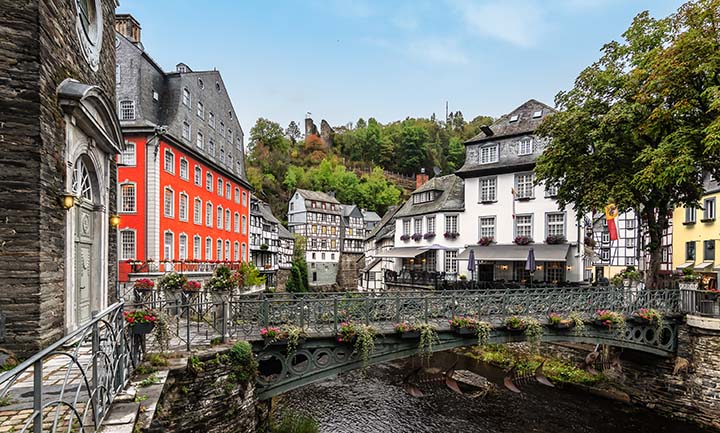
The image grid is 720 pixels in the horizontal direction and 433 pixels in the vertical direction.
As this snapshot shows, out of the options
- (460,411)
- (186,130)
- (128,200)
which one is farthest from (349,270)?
(460,411)

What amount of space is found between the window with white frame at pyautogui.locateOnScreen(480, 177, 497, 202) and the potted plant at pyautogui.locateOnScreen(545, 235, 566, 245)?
176 inches

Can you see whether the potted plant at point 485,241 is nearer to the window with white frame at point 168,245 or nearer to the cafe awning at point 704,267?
the cafe awning at point 704,267

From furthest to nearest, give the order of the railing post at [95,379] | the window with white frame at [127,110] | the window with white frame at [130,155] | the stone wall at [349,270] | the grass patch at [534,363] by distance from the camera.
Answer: the stone wall at [349,270] → the window with white frame at [127,110] → the window with white frame at [130,155] → the grass patch at [534,363] → the railing post at [95,379]

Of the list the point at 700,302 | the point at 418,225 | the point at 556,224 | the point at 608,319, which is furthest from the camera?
the point at 418,225

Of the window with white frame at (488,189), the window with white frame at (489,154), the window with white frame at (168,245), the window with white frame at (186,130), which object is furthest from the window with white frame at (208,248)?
the window with white frame at (489,154)

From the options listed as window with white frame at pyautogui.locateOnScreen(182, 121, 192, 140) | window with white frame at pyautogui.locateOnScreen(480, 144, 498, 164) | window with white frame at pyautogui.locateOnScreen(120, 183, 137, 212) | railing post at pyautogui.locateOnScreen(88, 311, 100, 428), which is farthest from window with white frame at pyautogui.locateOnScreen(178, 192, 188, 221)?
railing post at pyautogui.locateOnScreen(88, 311, 100, 428)

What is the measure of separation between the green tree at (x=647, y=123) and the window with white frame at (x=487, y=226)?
26.4 ft

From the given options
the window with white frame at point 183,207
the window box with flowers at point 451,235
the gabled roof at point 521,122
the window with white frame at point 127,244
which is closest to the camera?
the window with white frame at point 127,244

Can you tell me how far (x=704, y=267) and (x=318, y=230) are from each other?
1774 inches

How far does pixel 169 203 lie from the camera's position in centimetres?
2361

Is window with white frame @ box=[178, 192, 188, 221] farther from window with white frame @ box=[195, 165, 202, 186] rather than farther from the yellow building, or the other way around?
the yellow building

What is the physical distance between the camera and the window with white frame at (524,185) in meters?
27.4

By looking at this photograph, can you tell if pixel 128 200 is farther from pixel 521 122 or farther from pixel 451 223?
pixel 521 122

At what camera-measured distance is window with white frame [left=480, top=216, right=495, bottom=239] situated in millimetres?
29031
